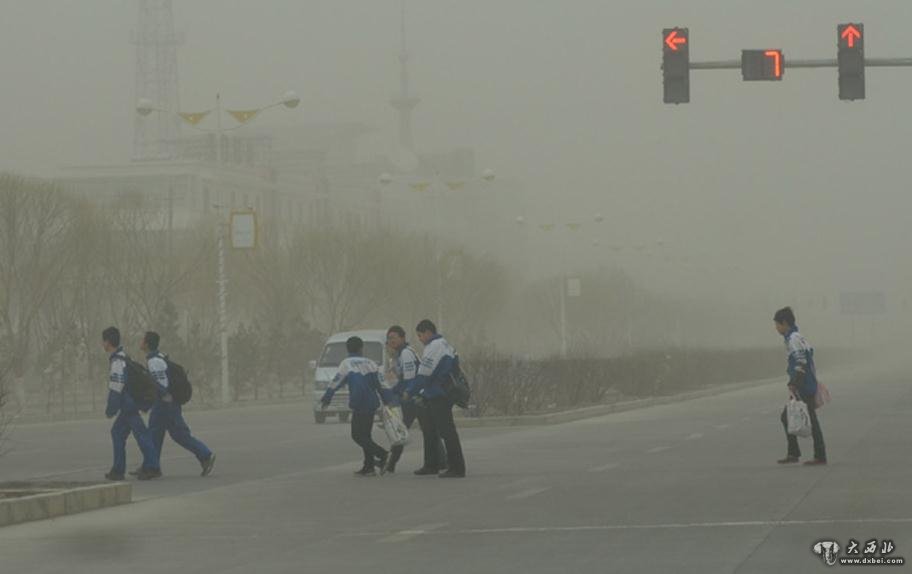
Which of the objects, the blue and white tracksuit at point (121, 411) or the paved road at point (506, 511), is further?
the blue and white tracksuit at point (121, 411)

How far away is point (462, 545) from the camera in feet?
50.8

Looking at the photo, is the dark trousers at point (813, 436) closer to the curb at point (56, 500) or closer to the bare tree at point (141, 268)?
the curb at point (56, 500)

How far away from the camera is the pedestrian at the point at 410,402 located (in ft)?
79.0

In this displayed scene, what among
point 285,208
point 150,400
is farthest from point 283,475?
point 285,208

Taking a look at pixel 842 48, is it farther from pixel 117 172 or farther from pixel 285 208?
pixel 285 208

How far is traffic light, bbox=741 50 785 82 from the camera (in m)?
30.8

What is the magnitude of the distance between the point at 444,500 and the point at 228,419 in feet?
102

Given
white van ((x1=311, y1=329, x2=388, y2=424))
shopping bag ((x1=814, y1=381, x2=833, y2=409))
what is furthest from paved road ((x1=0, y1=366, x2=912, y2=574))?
white van ((x1=311, y1=329, x2=388, y2=424))

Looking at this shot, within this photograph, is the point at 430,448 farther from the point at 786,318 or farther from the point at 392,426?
the point at 786,318

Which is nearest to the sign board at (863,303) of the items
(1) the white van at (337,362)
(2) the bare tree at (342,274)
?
(2) the bare tree at (342,274)

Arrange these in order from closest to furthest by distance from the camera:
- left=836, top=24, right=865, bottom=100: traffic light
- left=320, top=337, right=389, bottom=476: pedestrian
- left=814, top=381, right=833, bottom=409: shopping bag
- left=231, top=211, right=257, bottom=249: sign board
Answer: left=814, top=381, right=833, bottom=409: shopping bag
left=320, top=337, right=389, bottom=476: pedestrian
left=836, top=24, right=865, bottom=100: traffic light
left=231, top=211, right=257, bottom=249: sign board

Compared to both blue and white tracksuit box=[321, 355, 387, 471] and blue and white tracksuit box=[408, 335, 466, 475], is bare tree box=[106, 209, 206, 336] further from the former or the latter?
blue and white tracksuit box=[408, 335, 466, 475]

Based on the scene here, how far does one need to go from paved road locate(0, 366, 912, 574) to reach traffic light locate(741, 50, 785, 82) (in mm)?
5309

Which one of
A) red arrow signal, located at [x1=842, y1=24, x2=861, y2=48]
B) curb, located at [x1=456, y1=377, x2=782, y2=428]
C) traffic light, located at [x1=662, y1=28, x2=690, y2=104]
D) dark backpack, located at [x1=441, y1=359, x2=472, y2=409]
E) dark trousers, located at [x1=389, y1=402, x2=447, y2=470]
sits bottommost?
curb, located at [x1=456, y1=377, x2=782, y2=428]
